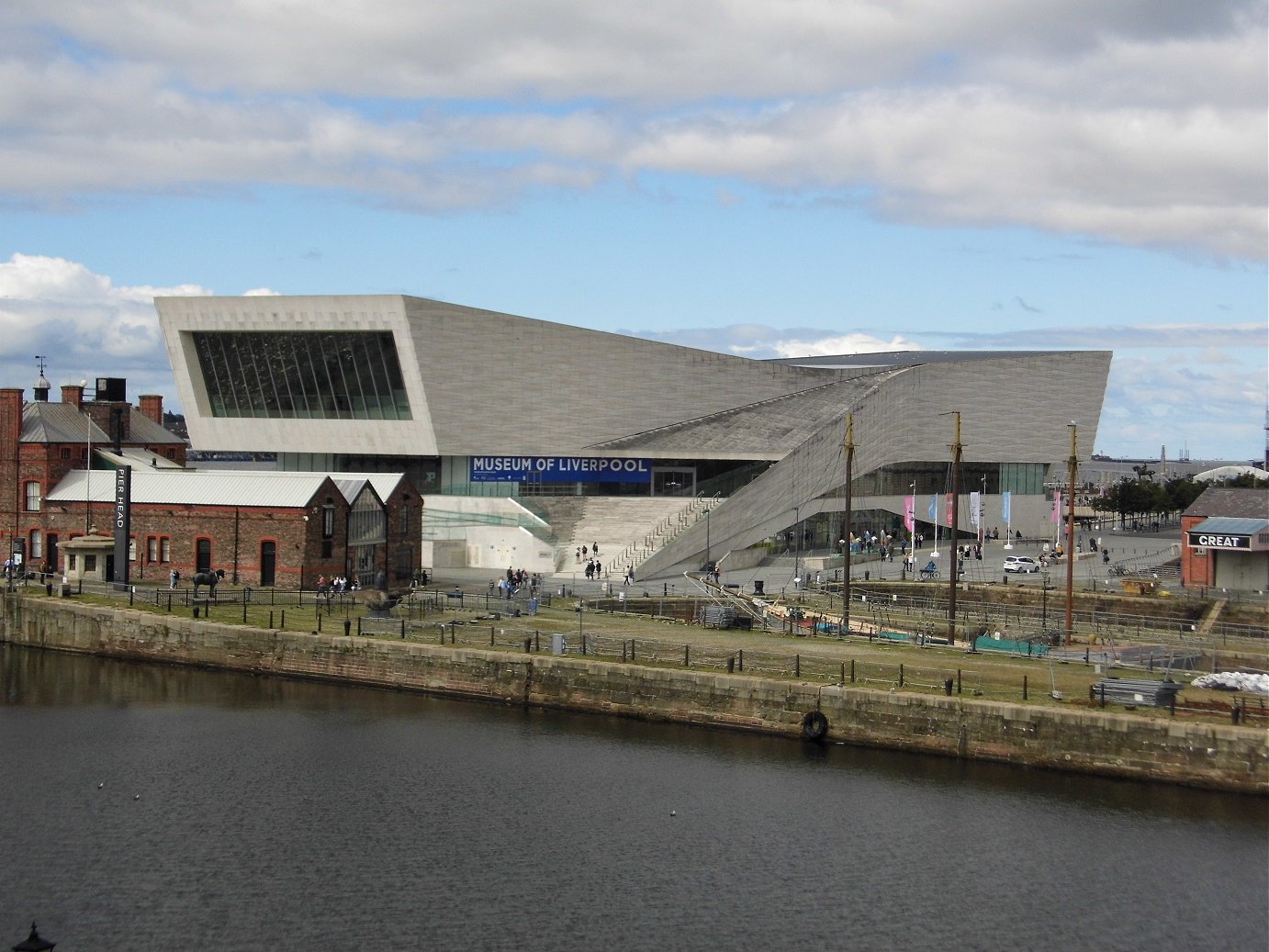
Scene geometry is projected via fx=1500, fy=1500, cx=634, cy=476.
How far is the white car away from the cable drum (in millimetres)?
42621

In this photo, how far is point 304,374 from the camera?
85.9 metres

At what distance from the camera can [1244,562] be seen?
7294 centimetres

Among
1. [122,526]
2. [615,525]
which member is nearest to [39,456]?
[122,526]

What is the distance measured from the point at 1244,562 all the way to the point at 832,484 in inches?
1007

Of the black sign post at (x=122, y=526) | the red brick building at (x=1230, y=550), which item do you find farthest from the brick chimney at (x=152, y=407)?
the red brick building at (x=1230, y=550)

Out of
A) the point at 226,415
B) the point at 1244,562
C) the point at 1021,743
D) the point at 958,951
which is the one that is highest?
the point at 226,415

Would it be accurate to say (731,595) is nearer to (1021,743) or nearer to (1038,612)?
(1038,612)

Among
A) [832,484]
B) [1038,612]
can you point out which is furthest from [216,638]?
[832,484]

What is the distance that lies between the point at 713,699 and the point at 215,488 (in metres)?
32.7

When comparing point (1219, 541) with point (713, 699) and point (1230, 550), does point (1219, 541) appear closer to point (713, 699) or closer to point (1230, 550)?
point (1230, 550)

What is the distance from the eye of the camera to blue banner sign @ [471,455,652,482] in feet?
285

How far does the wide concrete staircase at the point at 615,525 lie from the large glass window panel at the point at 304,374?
36.0 ft

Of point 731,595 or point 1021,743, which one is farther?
point 731,595

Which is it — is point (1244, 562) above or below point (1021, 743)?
above
